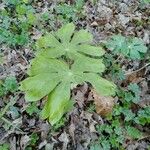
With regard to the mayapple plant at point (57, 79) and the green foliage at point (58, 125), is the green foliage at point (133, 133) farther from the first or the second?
the mayapple plant at point (57, 79)

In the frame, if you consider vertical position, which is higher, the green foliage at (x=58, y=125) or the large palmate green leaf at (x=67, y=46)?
the large palmate green leaf at (x=67, y=46)

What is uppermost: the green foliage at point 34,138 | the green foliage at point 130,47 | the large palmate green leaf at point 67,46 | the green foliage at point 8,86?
the large palmate green leaf at point 67,46

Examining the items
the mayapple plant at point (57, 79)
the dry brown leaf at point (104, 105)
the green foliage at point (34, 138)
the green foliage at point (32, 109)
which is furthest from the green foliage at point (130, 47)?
the green foliage at point (34, 138)

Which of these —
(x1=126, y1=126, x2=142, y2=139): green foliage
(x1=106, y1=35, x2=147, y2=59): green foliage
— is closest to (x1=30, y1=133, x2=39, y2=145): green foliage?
(x1=126, y1=126, x2=142, y2=139): green foliage

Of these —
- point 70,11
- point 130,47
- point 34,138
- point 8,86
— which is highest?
point 130,47

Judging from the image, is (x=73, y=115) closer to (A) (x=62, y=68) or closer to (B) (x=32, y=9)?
(A) (x=62, y=68)

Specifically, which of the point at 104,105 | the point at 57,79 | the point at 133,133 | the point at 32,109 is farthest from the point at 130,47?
the point at 57,79

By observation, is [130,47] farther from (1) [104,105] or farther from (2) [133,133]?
(2) [133,133]

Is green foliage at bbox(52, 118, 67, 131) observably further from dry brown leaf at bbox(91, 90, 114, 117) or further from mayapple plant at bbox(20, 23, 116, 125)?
mayapple plant at bbox(20, 23, 116, 125)
